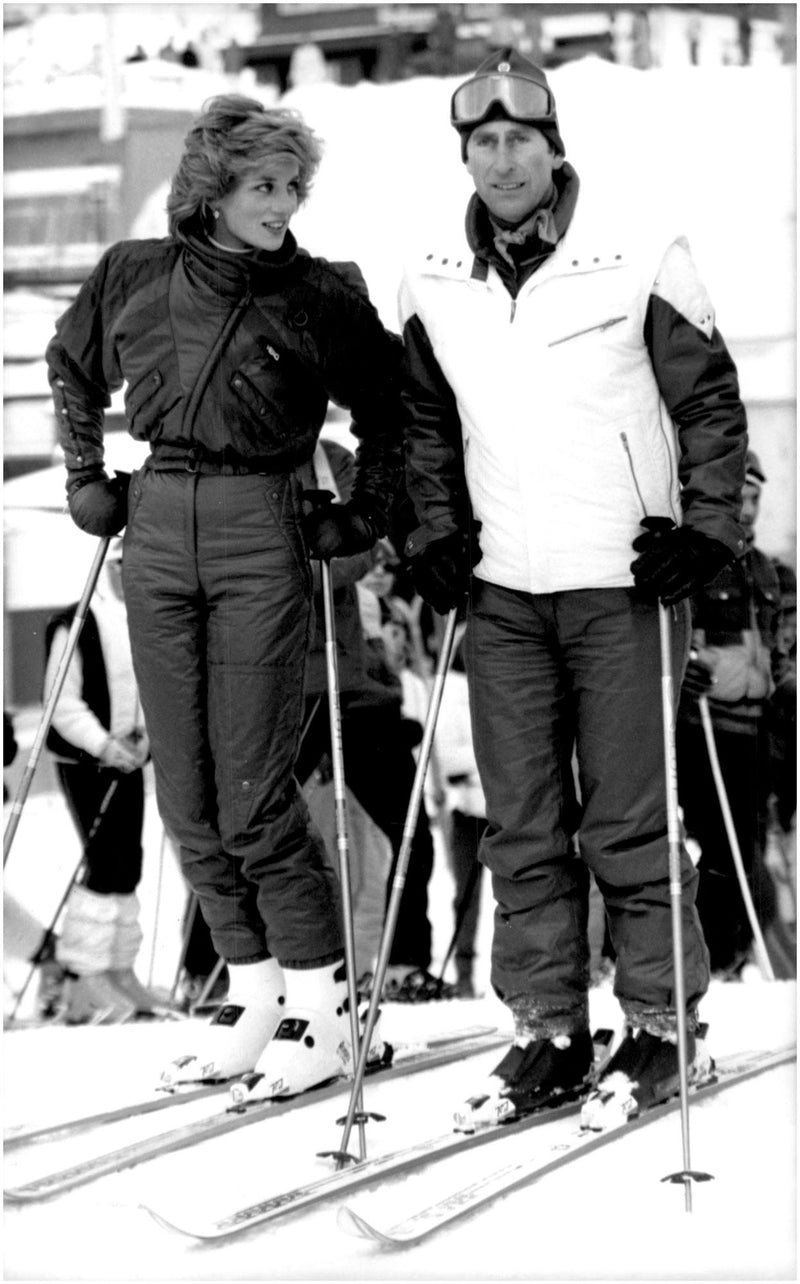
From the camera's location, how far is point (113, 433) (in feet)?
13.6

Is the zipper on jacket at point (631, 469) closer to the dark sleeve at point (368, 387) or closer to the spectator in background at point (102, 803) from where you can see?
the dark sleeve at point (368, 387)

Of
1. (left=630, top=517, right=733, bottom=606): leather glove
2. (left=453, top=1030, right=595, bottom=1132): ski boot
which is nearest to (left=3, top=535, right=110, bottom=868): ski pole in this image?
(left=453, top=1030, right=595, bottom=1132): ski boot

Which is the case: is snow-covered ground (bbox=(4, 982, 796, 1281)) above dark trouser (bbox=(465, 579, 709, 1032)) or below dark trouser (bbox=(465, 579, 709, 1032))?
below

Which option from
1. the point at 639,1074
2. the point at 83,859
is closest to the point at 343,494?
the point at 83,859

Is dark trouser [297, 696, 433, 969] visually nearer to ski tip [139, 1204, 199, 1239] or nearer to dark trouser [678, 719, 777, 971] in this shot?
dark trouser [678, 719, 777, 971]

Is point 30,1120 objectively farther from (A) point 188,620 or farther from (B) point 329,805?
(B) point 329,805

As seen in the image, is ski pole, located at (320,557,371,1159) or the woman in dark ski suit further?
the woman in dark ski suit

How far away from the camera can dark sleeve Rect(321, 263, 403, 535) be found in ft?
10.8

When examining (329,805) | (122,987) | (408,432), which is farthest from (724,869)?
(408,432)

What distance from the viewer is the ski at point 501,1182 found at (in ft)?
8.39

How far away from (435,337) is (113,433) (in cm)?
127

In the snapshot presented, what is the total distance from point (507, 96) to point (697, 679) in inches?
75.7

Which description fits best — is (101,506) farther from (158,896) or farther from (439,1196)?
(439,1196)

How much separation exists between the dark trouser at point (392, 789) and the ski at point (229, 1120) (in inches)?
25.4
